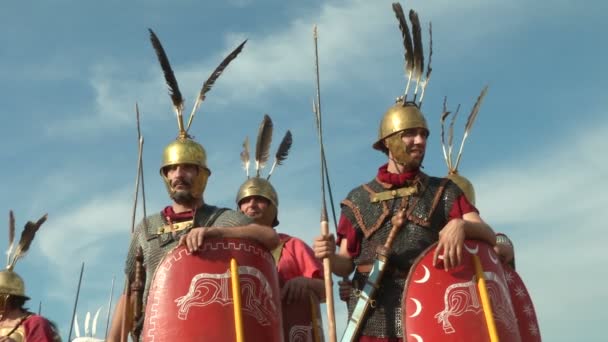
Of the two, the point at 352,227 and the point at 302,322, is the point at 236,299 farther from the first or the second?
the point at 302,322

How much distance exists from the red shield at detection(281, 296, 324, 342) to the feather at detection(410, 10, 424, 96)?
2.06 m

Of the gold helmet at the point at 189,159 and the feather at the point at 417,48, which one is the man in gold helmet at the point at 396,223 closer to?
the feather at the point at 417,48

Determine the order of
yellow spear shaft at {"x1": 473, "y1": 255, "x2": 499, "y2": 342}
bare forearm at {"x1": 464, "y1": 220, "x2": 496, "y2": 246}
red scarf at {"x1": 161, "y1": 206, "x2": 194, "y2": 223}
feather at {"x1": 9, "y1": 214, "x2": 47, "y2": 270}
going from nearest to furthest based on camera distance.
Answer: yellow spear shaft at {"x1": 473, "y1": 255, "x2": 499, "y2": 342} → bare forearm at {"x1": 464, "y1": 220, "x2": 496, "y2": 246} → red scarf at {"x1": 161, "y1": 206, "x2": 194, "y2": 223} → feather at {"x1": 9, "y1": 214, "x2": 47, "y2": 270}

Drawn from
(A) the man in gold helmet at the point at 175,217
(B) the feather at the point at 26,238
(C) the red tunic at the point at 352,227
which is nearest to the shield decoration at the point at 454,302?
(C) the red tunic at the point at 352,227

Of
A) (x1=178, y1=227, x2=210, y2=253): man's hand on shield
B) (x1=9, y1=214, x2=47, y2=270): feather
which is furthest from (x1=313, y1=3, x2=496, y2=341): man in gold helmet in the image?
(x1=9, y1=214, x2=47, y2=270): feather

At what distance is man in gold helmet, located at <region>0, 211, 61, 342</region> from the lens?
9055 mm

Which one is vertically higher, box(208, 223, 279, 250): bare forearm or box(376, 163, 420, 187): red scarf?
box(376, 163, 420, 187): red scarf

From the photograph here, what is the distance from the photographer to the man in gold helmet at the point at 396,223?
5590mm

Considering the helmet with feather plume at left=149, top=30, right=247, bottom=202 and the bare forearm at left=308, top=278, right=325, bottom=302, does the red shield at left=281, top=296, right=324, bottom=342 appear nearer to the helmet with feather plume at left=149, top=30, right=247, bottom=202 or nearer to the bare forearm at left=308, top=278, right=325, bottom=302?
the bare forearm at left=308, top=278, right=325, bottom=302

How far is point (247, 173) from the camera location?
928cm

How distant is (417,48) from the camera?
259 inches

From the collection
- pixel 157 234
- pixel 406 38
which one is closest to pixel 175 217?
pixel 157 234

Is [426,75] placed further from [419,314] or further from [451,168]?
[451,168]

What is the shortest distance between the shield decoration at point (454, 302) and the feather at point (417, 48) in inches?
62.5
